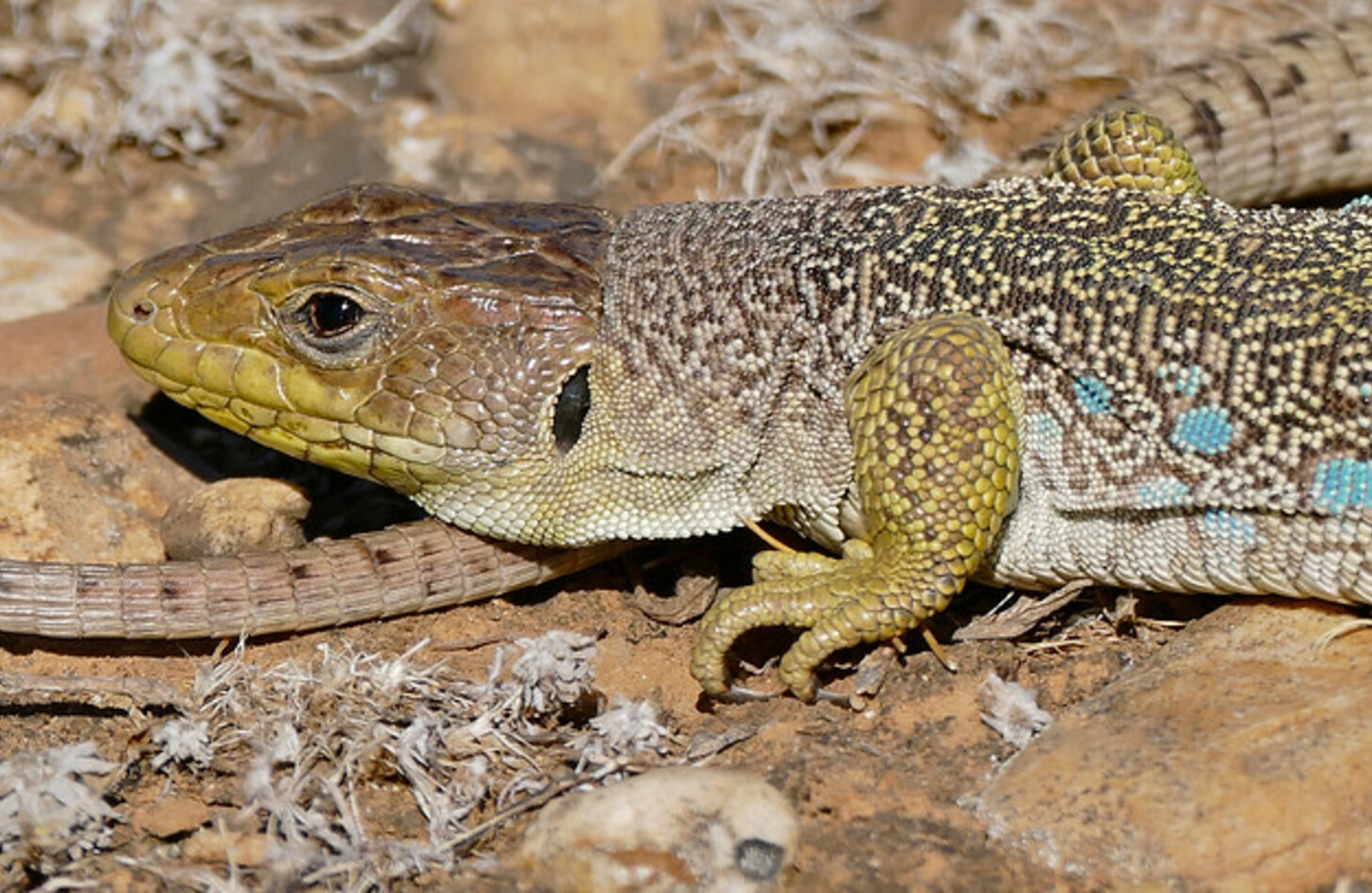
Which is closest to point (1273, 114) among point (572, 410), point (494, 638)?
point (572, 410)

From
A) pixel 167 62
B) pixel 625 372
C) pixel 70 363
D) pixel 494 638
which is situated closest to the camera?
pixel 625 372

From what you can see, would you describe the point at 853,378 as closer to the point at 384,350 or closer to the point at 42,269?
the point at 384,350

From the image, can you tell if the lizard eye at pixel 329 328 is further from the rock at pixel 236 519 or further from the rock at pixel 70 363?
the rock at pixel 70 363

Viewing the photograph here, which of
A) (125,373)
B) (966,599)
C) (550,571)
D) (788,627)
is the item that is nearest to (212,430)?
(125,373)

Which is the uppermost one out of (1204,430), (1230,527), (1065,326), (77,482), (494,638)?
(1065,326)

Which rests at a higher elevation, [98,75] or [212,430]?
[98,75]

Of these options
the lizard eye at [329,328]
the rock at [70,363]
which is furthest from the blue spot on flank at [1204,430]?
the rock at [70,363]

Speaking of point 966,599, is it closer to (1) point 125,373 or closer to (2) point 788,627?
(2) point 788,627

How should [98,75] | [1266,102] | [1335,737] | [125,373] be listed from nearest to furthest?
1. [1335,737]
2. [125,373]
3. [1266,102]
4. [98,75]
